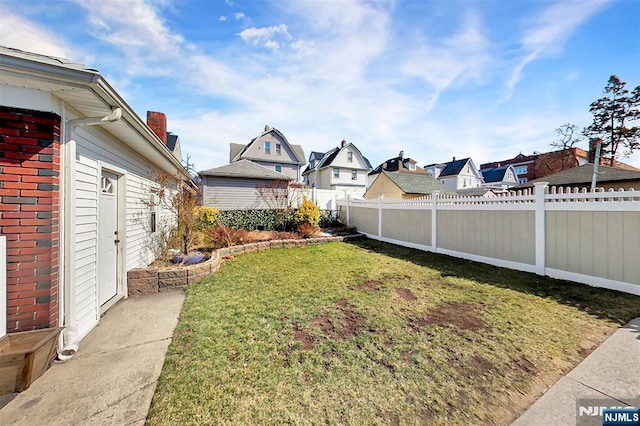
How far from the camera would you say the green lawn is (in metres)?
1.89

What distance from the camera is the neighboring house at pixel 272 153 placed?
24.7m

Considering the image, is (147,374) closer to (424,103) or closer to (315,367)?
(315,367)

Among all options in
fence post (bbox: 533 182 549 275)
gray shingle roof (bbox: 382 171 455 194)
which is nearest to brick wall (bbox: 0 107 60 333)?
fence post (bbox: 533 182 549 275)

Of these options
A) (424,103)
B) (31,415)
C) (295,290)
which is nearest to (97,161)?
(31,415)

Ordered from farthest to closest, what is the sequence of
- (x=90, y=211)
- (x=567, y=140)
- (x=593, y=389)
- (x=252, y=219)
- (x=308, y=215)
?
1. (x=567, y=140)
2. (x=252, y=219)
3. (x=308, y=215)
4. (x=90, y=211)
5. (x=593, y=389)

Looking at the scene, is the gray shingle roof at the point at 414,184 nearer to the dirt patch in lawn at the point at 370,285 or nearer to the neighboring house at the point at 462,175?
the neighboring house at the point at 462,175

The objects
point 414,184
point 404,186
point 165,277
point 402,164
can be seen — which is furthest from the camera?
point 402,164

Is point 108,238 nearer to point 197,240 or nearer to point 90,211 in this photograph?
point 90,211

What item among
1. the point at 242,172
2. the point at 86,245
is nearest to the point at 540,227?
the point at 86,245

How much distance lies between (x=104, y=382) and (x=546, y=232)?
7.50 m

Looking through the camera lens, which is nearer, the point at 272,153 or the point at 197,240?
the point at 197,240

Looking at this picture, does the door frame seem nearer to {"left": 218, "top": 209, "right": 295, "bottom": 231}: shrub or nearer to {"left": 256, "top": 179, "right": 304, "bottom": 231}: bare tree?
{"left": 218, "top": 209, "right": 295, "bottom": 231}: shrub

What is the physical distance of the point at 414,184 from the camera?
22.5 m

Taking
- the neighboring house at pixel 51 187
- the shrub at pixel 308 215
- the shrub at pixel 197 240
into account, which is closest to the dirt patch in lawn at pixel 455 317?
the neighboring house at pixel 51 187
